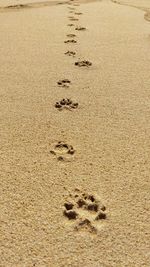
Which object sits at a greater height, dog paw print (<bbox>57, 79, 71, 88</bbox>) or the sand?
dog paw print (<bbox>57, 79, 71, 88</bbox>)

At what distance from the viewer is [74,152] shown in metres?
2.50

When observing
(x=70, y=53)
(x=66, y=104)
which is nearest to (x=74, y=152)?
(x=66, y=104)

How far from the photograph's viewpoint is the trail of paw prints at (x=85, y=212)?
6.39 feet

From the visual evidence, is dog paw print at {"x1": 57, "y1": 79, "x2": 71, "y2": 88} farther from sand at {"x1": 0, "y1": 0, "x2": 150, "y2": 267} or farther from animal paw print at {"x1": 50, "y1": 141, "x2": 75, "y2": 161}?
animal paw print at {"x1": 50, "y1": 141, "x2": 75, "y2": 161}

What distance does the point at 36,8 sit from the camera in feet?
19.6

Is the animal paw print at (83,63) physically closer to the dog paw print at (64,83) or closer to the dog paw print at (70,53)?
the dog paw print at (70,53)

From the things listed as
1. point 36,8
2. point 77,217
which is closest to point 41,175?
point 77,217

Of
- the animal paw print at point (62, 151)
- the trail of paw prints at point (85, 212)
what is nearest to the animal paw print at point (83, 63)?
the animal paw print at point (62, 151)

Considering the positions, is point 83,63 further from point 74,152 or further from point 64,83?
point 74,152

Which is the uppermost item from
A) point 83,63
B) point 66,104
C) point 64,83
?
point 83,63

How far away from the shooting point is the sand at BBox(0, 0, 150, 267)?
6.06ft

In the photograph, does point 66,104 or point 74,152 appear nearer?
point 74,152

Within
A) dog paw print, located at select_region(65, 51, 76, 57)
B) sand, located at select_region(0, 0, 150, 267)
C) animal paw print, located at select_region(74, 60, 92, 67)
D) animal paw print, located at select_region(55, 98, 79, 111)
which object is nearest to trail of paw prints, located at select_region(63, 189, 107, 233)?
sand, located at select_region(0, 0, 150, 267)

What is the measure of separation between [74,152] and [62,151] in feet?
0.22
